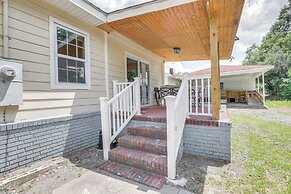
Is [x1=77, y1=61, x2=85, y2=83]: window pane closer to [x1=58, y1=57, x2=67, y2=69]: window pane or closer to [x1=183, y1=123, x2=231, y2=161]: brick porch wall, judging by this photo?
[x1=58, y1=57, x2=67, y2=69]: window pane

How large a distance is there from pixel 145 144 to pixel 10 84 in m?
2.49

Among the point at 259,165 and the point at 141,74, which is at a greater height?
the point at 141,74

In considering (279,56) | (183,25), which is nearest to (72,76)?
(183,25)

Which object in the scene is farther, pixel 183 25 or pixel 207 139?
pixel 183 25

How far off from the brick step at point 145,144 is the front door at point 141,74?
10.1 ft

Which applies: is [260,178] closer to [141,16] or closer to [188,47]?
[141,16]

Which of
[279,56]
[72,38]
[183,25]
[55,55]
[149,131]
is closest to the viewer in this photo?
[55,55]

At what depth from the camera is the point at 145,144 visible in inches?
122

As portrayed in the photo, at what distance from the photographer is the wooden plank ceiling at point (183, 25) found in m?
3.27

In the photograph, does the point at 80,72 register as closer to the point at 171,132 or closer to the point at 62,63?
the point at 62,63

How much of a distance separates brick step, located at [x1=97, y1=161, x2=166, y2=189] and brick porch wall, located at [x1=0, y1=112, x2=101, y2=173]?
1.08 meters

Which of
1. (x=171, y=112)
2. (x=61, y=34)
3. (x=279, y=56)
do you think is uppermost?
(x=279, y=56)

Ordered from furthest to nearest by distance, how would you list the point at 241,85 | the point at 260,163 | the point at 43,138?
the point at 241,85 < the point at 43,138 < the point at 260,163

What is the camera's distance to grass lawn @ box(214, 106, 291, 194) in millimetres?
2211
